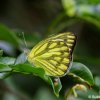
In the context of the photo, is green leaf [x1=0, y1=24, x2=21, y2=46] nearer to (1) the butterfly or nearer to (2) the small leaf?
(1) the butterfly

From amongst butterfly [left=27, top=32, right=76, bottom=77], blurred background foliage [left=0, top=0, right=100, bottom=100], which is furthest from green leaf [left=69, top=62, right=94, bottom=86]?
blurred background foliage [left=0, top=0, right=100, bottom=100]

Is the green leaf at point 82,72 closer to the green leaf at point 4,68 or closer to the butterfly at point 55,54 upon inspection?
the butterfly at point 55,54

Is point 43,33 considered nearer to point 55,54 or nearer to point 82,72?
point 55,54

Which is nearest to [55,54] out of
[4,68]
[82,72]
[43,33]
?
[82,72]

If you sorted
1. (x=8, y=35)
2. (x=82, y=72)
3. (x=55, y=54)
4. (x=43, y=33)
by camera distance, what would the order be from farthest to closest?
(x=43, y=33), (x=8, y=35), (x=55, y=54), (x=82, y=72)

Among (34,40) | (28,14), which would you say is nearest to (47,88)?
(34,40)

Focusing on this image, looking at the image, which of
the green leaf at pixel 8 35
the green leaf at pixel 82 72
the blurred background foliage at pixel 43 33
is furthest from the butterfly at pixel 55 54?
the green leaf at pixel 8 35
